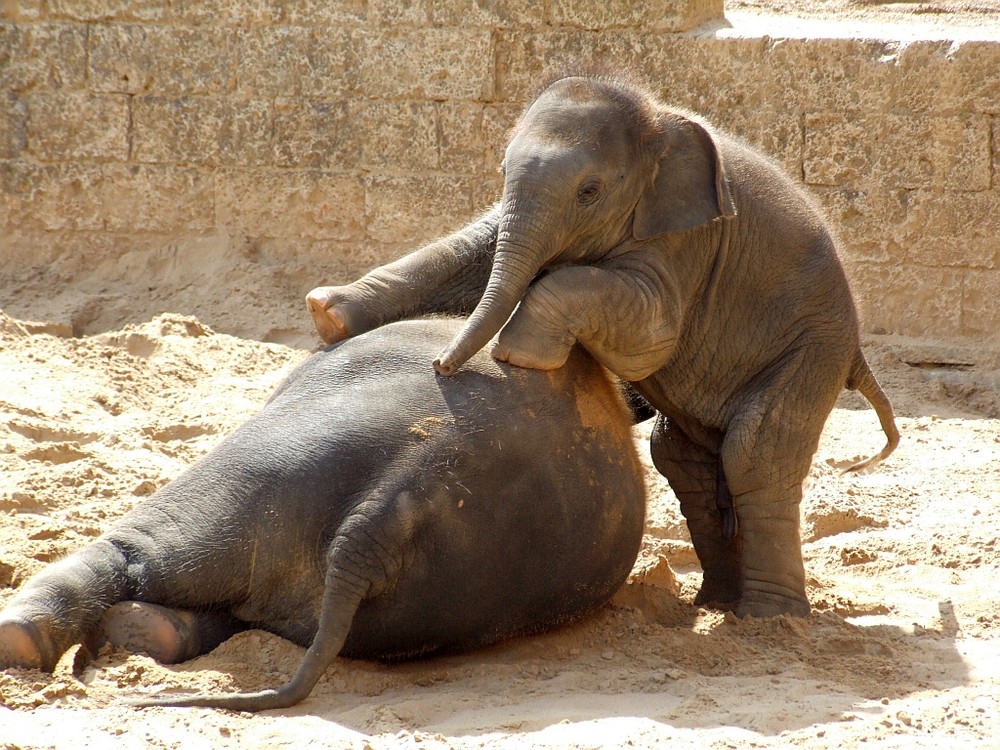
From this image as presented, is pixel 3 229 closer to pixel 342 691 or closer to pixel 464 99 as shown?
pixel 464 99

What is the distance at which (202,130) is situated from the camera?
823 cm

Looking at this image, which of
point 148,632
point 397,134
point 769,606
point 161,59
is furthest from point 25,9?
point 769,606

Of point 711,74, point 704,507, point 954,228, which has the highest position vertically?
point 711,74

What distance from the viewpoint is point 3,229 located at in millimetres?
8406

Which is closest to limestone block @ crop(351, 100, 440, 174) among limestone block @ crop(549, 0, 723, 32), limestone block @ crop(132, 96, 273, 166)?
limestone block @ crop(132, 96, 273, 166)

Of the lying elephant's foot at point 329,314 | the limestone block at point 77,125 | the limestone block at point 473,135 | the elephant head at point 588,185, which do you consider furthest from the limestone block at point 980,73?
the limestone block at point 77,125

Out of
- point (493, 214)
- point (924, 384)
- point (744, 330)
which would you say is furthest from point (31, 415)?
point (924, 384)

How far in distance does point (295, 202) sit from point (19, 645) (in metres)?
5.19

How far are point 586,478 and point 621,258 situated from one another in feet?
2.37

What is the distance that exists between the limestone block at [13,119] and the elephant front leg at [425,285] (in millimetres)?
4745

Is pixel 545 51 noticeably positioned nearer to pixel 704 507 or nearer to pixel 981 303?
pixel 981 303

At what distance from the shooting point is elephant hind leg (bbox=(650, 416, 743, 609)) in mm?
4801

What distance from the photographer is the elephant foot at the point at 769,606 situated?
4.41 metres

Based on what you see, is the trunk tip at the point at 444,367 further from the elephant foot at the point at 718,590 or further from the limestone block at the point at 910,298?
the limestone block at the point at 910,298
